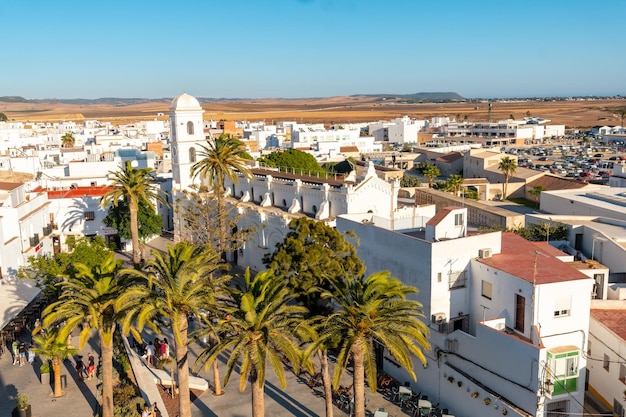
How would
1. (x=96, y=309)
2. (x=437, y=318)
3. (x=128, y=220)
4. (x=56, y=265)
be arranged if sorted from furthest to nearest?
(x=128, y=220), (x=56, y=265), (x=437, y=318), (x=96, y=309)

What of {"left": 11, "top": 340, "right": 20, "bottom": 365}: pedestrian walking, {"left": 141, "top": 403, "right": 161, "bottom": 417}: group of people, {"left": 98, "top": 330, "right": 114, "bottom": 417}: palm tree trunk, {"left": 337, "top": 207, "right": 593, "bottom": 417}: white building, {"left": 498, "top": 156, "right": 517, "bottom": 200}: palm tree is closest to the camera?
{"left": 98, "top": 330, "right": 114, "bottom": 417}: palm tree trunk

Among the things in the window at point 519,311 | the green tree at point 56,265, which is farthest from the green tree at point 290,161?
the window at point 519,311

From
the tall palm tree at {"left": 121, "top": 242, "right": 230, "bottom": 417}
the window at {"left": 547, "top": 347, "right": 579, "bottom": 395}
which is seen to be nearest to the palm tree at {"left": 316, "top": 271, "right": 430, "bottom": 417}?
the tall palm tree at {"left": 121, "top": 242, "right": 230, "bottom": 417}

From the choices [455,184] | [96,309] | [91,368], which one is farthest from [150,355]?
[455,184]

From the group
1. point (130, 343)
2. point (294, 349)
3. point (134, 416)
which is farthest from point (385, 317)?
point (130, 343)

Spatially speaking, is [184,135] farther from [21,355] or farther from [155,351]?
[21,355]

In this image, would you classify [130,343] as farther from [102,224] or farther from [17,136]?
[17,136]

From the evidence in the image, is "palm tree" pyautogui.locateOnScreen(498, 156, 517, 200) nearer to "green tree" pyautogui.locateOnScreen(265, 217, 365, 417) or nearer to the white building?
the white building
